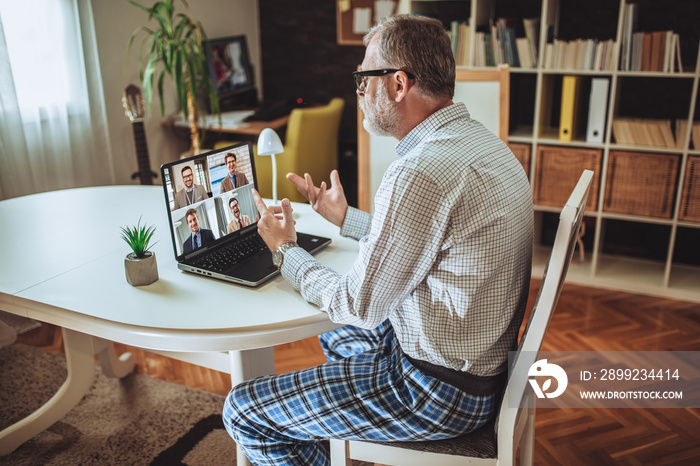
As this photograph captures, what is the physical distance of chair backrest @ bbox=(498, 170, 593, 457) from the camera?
1120 millimetres

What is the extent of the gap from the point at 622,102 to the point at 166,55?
8.14 feet

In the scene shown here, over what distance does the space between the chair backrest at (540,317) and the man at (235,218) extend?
0.78 m

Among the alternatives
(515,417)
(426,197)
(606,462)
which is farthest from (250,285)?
(606,462)

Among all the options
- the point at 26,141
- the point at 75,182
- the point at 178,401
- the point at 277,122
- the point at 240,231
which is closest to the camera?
the point at 240,231

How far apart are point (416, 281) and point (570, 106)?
2.20 metres

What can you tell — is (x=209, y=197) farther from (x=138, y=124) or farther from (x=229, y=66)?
(x=229, y=66)

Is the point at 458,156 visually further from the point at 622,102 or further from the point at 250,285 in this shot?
the point at 622,102

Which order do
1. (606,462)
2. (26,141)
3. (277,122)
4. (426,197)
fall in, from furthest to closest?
(277,122), (26,141), (606,462), (426,197)

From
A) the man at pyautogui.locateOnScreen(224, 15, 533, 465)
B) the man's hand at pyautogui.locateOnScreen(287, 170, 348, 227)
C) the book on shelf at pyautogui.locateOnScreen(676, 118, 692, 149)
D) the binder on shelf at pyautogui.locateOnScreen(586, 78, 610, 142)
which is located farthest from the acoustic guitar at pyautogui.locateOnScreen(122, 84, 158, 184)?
the book on shelf at pyautogui.locateOnScreen(676, 118, 692, 149)

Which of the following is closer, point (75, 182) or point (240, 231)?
point (240, 231)

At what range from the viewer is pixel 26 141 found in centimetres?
294

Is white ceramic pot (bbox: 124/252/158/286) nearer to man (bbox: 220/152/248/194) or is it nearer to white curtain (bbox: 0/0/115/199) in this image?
man (bbox: 220/152/248/194)

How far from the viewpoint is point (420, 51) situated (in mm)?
1246

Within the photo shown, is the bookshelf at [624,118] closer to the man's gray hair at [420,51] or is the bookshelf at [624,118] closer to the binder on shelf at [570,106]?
the binder on shelf at [570,106]
